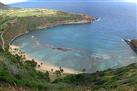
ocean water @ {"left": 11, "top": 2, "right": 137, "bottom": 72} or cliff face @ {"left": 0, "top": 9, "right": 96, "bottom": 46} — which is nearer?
ocean water @ {"left": 11, "top": 2, "right": 137, "bottom": 72}

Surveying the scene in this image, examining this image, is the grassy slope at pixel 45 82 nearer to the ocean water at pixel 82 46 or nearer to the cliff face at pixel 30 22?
the ocean water at pixel 82 46

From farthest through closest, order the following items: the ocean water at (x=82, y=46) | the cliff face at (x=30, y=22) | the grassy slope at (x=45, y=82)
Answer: the cliff face at (x=30, y=22)
the ocean water at (x=82, y=46)
the grassy slope at (x=45, y=82)

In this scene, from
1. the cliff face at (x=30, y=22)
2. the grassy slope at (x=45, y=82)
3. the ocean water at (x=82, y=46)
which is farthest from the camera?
the cliff face at (x=30, y=22)

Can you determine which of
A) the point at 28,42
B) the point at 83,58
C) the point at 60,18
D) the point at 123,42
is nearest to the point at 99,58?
the point at 83,58

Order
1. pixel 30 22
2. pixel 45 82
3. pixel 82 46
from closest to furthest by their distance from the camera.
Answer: pixel 45 82, pixel 82 46, pixel 30 22

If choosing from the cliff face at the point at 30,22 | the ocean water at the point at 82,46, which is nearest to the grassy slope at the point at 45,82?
the ocean water at the point at 82,46

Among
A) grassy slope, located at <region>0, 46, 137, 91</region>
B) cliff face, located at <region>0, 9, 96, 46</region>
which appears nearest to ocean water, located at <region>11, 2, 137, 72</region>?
cliff face, located at <region>0, 9, 96, 46</region>

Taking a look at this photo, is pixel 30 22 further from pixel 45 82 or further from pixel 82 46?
pixel 45 82

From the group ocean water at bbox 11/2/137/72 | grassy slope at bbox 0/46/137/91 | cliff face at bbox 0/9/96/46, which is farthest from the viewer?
cliff face at bbox 0/9/96/46

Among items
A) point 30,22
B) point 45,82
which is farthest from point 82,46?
point 45,82

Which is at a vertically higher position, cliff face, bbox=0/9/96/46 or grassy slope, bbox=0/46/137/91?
grassy slope, bbox=0/46/137/91

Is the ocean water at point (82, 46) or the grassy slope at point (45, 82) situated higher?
the grassy slope at point (45, 82)

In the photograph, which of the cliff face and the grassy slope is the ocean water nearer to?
the cliff face
